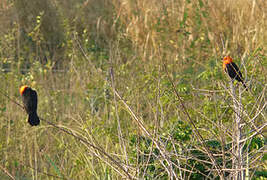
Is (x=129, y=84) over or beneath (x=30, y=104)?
beneath

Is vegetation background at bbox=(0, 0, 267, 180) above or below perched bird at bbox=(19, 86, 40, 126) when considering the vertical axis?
below

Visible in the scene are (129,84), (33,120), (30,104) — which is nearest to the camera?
(33,120)

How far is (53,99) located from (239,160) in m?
2.97

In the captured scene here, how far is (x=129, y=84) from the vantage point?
4289 millimetres

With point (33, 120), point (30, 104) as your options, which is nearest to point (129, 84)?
point (30, 104)

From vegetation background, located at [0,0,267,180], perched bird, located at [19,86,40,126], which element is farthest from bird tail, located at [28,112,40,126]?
vegetation background, located at [0,0,267,180]

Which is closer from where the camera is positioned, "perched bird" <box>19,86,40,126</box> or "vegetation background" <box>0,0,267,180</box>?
"perched bird" <box>19,86,40,126</box>

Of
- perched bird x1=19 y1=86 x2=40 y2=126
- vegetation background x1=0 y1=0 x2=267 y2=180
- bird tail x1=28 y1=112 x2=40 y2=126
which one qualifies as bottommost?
vegetation background x1=0 y1=0 x2=267 y2=180

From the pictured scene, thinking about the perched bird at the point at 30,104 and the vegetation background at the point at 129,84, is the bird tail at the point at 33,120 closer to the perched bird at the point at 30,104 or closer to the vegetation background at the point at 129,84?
the perched bird at the point at 30,104

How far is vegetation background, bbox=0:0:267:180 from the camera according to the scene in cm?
261

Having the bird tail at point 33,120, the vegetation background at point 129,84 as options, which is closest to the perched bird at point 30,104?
the bird tail at point 33,120

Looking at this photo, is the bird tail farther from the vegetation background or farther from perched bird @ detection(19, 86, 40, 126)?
the vegetation background

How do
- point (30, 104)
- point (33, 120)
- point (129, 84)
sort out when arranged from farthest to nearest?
point (129, 84) → point (30, 104) → point (33, 120)

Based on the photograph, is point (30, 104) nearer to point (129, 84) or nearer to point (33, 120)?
point (33, 120)
